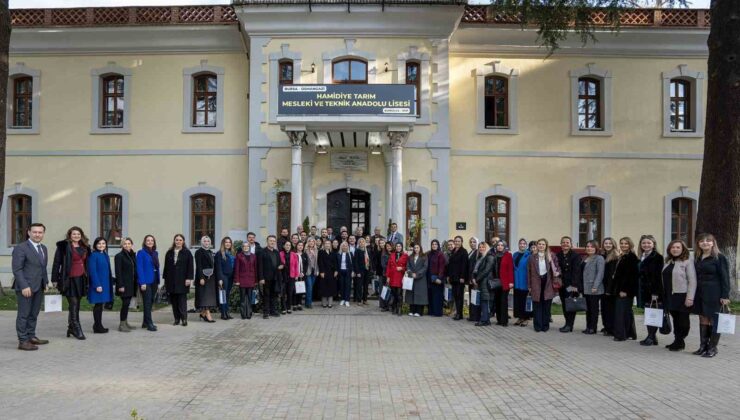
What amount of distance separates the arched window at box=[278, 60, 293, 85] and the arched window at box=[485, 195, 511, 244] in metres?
7.74

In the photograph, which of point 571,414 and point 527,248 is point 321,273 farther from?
point 571,414

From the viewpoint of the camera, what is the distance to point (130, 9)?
69.7ft

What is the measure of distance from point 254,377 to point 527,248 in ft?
23.8

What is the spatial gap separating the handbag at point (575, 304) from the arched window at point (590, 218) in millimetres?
9885

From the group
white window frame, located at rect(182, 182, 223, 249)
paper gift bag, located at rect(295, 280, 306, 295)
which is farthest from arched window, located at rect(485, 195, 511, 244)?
white window frame, located at rect(182, 182, 223, 249)

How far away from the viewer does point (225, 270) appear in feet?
44.2

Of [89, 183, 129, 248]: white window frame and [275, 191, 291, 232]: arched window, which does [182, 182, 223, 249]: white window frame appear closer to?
[89, 183, 129, 248]: white window frame

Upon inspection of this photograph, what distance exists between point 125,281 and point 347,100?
28.1 ft

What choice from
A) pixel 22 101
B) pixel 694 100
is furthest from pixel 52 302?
pixel 694 100

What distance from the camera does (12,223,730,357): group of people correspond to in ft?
32.5

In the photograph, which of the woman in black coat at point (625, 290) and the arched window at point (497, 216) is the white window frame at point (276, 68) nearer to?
the arched window at point (497, 216)

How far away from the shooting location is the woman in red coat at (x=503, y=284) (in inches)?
508

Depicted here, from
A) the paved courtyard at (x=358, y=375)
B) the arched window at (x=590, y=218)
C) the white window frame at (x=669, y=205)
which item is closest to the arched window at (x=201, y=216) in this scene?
the paved courtyard at (x=358, y=375)

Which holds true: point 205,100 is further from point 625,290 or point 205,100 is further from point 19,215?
point 625,290
